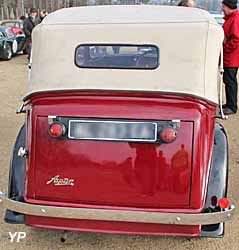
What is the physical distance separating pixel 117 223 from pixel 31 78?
1334 millimetres

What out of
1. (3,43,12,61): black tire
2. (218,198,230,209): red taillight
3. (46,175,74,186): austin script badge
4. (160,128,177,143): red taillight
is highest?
(160,128,177,143): red taillight

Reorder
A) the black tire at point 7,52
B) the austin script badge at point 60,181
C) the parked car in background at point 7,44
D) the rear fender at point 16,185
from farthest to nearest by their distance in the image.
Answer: the black tire at point 7,52, the parked car in background at point 7,44, the rear fender at point 16,185, the austin script badge at point 60,181

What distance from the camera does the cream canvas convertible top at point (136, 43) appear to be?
11.1 feet

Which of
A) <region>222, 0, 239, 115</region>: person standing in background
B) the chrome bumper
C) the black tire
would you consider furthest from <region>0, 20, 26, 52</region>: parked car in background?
the chrome bumper

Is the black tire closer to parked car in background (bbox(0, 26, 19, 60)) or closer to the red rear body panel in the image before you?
parked car in background (bbox(0, 26, 19, 60))

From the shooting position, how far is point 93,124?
3.20 m

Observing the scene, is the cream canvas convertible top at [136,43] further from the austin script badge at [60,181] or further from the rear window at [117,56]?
the austin script badge at [60,181]

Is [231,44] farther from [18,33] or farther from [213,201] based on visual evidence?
[18,33]

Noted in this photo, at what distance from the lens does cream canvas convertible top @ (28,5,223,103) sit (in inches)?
134

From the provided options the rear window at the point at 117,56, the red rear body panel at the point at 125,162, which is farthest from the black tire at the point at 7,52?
the red rear body panel at the point at 125,162

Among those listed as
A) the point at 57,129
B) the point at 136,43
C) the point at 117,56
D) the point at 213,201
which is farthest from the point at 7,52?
the point at 213,201

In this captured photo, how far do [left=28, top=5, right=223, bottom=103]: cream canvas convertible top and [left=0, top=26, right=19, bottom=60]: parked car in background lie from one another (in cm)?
1290

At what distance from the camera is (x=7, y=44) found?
16266mm

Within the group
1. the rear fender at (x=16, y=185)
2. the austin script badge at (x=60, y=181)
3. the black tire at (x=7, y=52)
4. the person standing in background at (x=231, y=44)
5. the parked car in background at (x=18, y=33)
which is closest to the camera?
the austin script badge at (x=60, y=181)
